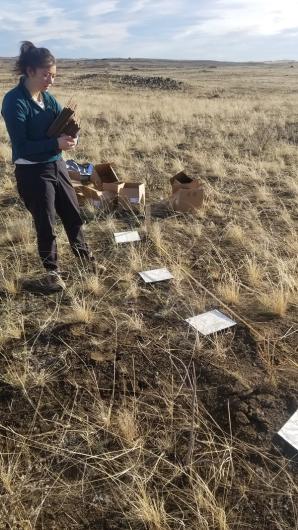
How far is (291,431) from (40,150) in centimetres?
252

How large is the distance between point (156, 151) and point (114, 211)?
4.29 m

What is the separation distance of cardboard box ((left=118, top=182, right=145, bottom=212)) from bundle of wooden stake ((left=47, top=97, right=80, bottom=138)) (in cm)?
232

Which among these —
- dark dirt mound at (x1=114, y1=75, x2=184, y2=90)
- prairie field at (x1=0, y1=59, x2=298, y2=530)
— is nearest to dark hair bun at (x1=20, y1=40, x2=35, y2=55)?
prairie field at (x1=0, y1=59, x2=298, y2=530)

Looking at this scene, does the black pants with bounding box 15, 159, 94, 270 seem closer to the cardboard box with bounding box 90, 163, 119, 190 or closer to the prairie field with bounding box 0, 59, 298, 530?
the prairie field with bounding box 0, 59, 298, 530

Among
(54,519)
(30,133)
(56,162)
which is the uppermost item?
(30,133)

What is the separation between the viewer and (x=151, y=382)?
8.58 feet

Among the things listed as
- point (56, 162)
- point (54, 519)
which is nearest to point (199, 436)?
point (54, 519)

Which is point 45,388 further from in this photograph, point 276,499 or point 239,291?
point 239,291

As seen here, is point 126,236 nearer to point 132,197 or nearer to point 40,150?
point 132,197

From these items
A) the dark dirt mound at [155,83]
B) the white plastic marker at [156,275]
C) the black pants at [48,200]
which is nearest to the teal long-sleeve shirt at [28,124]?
the black pants at [48,200]

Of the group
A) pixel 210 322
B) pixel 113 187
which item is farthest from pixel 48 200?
pixel 113 187

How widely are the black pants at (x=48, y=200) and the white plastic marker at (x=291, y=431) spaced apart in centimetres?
231

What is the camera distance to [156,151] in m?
9.52

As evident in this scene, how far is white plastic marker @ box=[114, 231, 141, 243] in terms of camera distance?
15.5 feet
